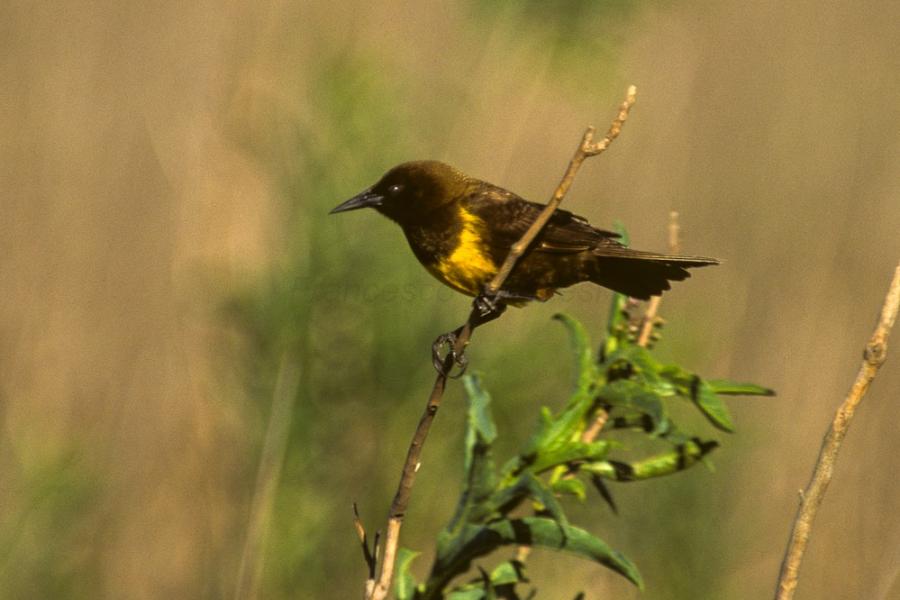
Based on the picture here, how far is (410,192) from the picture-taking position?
283 cm

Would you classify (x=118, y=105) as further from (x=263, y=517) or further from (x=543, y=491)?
(x=543, y=491)

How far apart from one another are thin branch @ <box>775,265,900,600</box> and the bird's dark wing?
1155 millimetres

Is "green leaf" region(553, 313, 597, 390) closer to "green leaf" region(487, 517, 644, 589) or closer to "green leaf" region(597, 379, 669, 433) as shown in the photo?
"green leaf" region(597, 379, 669, 433)

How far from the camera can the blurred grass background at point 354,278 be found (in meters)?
3.13

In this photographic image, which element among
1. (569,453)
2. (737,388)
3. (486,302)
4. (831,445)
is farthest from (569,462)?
(486,302)

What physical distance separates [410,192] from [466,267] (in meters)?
0.29

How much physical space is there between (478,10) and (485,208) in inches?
31.8

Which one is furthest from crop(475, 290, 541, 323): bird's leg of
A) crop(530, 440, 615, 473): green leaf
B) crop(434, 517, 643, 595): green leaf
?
crop(434, 517, 643, 595): green leaf

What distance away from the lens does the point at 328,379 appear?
320cm

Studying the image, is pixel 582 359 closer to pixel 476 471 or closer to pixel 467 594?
pixel 476 471

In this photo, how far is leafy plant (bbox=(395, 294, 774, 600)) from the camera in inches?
63.1

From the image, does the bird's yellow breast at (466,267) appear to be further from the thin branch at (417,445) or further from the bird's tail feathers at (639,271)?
the thin branch at (417,445)

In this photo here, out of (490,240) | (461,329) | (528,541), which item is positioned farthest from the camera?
(490,240)

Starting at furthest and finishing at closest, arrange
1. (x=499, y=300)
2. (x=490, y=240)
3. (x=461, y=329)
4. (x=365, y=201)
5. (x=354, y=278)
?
1. (x=354, y=278)
2. (x=365, y=201)
3. (x=490, y=240)
4. (x=499, y=300)
5. (x=461, y=329)
